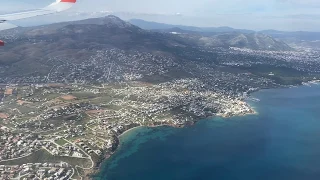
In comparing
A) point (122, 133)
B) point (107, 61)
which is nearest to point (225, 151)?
point (122, 133)

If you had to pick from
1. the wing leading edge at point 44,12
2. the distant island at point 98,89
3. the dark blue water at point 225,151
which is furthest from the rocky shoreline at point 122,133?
the wing leading edge at point 44,12

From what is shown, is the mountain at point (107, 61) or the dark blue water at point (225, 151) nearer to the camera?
the dark blue water at point (225, 151)

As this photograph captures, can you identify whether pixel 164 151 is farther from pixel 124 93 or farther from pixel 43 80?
pixel 43 80

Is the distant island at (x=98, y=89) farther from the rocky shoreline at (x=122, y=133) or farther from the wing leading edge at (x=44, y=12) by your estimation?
the wing leading edge at (x=44, y=12)

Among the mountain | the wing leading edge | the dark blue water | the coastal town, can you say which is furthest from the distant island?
the wing leading edge

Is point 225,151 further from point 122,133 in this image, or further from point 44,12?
point 44,12

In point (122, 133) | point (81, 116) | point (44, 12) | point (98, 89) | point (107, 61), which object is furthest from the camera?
point (107, 61)
